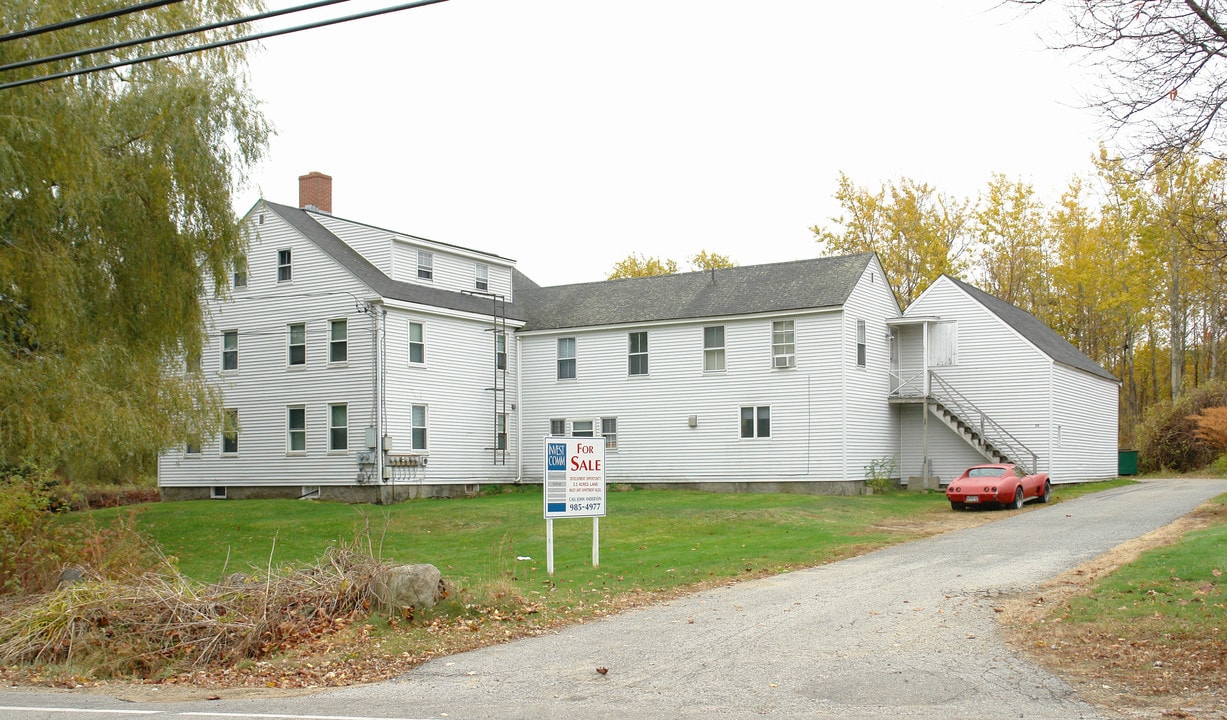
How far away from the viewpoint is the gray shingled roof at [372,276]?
33.5 m

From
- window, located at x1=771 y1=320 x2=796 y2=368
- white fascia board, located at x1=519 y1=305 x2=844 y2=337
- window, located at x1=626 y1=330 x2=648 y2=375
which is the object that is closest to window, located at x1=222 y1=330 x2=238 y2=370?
white fascia board, located at x1=519 y1=305 x2=844 y2=337

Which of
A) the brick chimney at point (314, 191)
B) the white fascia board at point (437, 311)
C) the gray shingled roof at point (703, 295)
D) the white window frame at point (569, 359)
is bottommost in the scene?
the white window frame at point (569, 359)

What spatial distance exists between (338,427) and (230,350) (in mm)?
5639

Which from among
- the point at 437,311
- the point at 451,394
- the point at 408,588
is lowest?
the point at 408,588

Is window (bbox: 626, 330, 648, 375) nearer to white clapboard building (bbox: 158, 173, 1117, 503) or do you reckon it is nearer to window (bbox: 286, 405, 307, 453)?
white clapboard building (bbox: 158, 173, 1117, 503)

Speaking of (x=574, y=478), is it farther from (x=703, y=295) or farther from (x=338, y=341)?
(x=703, y=295)

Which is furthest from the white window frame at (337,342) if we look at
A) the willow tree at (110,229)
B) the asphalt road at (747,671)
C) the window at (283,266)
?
the asphalt road at (747,671)

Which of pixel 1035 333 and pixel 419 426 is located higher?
pixel 1035 333

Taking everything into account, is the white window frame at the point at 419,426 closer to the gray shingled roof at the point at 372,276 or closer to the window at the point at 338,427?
the window at the point at 338,427

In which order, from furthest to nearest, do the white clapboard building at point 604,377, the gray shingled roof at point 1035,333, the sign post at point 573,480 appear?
1. the gray shingled roof at point 1035,333
2. the white clapboard building at point 604,377
3. the sign post at point 573,480

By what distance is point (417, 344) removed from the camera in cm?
3412

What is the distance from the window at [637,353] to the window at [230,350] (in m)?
13.1

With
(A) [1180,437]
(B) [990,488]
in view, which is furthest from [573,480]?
(A) [1180,437]

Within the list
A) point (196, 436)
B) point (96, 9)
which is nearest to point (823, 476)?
point (196, 436)
